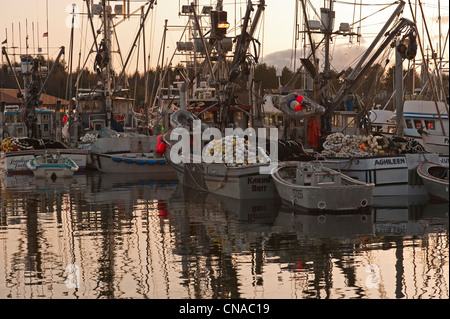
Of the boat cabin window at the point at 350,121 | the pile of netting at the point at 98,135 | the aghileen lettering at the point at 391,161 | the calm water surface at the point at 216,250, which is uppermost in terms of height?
the boat cabin window at the point at 350,121

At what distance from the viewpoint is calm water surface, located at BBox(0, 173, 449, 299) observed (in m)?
14.0

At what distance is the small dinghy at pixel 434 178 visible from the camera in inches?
962

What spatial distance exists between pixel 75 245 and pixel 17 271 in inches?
116

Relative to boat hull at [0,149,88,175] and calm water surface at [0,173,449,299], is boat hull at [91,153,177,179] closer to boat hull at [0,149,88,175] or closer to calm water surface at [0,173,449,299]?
boat hull at [0,149,88,175]

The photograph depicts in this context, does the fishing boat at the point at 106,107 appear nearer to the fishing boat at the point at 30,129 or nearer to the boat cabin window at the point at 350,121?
the fishing boat at the point at 30,129

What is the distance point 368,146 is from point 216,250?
10.8m

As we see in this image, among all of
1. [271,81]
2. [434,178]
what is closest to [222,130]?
[434,178]

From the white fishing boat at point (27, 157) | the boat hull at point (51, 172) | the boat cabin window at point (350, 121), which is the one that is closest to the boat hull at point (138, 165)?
the white fishing boat at point (27, 157)

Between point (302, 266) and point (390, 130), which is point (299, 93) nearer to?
point (390, 130)

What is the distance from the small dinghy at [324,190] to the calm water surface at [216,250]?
46 centimetres

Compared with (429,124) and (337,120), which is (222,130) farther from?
(429,124)

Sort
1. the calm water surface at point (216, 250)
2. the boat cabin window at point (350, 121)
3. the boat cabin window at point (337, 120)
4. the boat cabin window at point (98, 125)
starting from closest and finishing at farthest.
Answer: the calm water surface at point (216, 250) < the boat cabin window at point (350, 121) < the boat cabin window at point (337, 120) < the boat cabin window at point (98, 125)

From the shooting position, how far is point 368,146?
26984 mm
